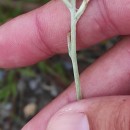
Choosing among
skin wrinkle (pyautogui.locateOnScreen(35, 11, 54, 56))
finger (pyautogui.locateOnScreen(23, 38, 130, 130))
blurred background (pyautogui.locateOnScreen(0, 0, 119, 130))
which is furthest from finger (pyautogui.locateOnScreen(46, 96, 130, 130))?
blurred background (pyautogui.locateOnScreen(0, 0, 119, 130))

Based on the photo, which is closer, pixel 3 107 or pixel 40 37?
pixel 40 37

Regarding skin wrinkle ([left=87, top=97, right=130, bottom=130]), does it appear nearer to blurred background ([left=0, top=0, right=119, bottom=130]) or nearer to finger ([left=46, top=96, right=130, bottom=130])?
finger ([left=46, top=96, right=130, bottom=130])

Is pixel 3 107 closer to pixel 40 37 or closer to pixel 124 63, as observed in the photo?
pixel 40 37

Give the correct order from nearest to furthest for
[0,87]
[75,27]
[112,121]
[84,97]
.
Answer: [112,121] → [75,27] → [84,97] → [0,87]

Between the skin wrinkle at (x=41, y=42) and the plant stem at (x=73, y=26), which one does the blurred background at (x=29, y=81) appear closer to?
the skin wrinkle at (x=41, y=42)

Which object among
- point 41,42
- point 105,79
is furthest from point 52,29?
point 105,79

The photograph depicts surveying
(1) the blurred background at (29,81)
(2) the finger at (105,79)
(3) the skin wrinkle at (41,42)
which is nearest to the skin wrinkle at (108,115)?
(2) the finger at (105,79)

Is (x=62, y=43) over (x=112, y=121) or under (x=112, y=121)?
over

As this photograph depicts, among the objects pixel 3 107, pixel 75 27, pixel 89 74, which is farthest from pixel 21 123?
pixel 75 27
